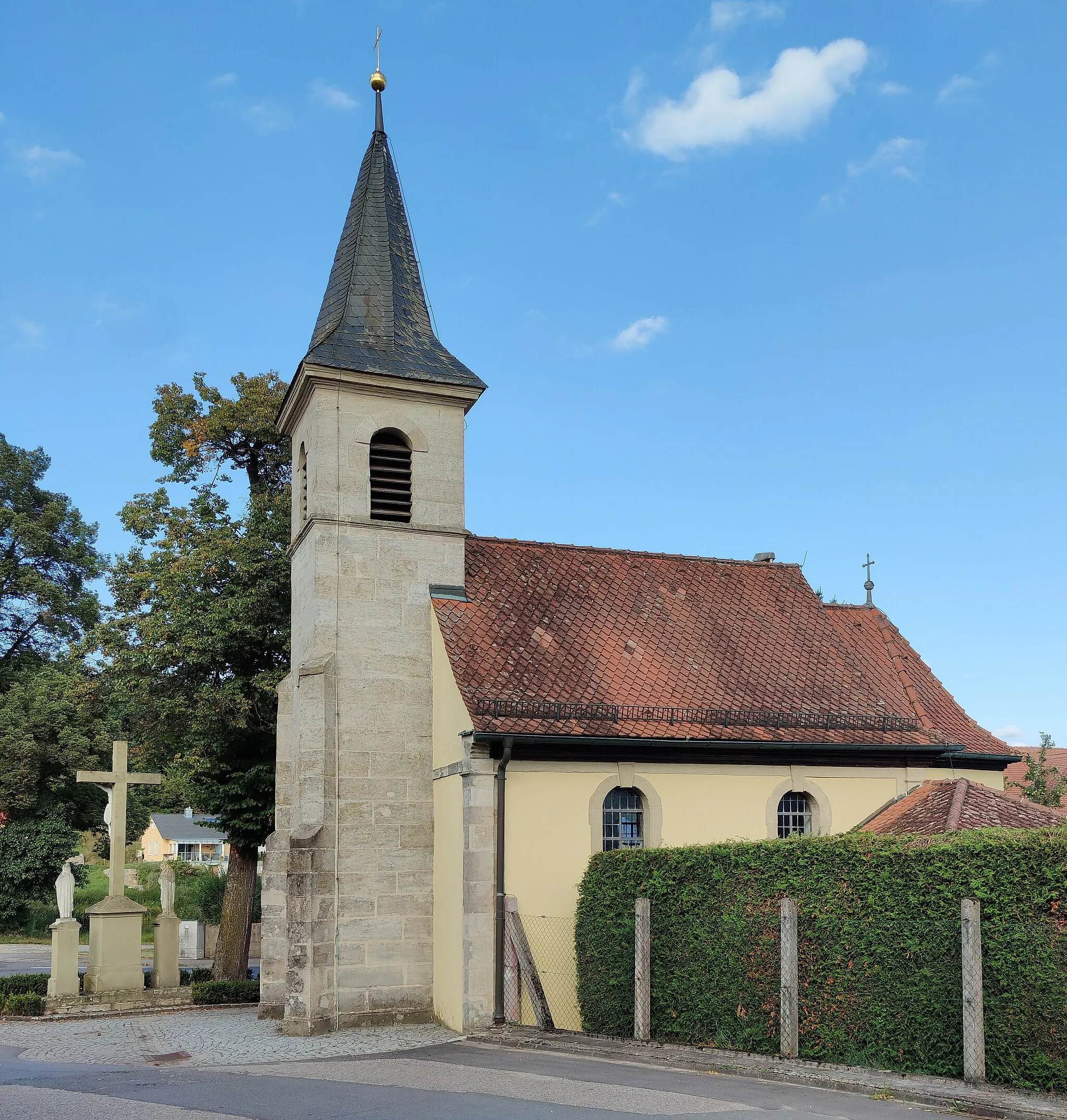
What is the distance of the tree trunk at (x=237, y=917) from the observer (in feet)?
79.0

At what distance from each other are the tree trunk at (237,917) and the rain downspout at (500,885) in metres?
10.5

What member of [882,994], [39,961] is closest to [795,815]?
[882,994]

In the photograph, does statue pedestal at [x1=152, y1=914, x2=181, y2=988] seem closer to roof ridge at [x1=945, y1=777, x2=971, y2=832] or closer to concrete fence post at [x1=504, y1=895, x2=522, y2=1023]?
concrete fence post at [x1=504, y1=895, x2=522, y2=1023]

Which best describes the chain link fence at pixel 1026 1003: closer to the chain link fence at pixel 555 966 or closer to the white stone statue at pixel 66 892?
the chain link fence at pixel 555 966

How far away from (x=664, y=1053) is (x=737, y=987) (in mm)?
1092

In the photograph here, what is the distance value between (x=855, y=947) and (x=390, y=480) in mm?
10552

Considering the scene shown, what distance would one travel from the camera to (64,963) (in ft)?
64.0

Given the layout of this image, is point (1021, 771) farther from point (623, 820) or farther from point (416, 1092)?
point (416, 1092)

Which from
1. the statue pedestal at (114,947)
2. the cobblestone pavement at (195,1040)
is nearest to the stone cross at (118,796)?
the statue pedestal at (114,947)

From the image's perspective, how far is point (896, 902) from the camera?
11305mm

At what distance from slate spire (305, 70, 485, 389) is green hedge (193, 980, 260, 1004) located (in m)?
11.4

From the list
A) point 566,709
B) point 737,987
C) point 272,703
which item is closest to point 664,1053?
point 737,987

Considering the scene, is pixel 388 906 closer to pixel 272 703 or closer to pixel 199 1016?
pixel 199 1016

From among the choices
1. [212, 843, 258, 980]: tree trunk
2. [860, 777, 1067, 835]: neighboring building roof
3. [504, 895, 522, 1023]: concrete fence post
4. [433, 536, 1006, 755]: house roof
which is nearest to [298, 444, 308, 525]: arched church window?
[433, 536, 1006, 755]: house roof
